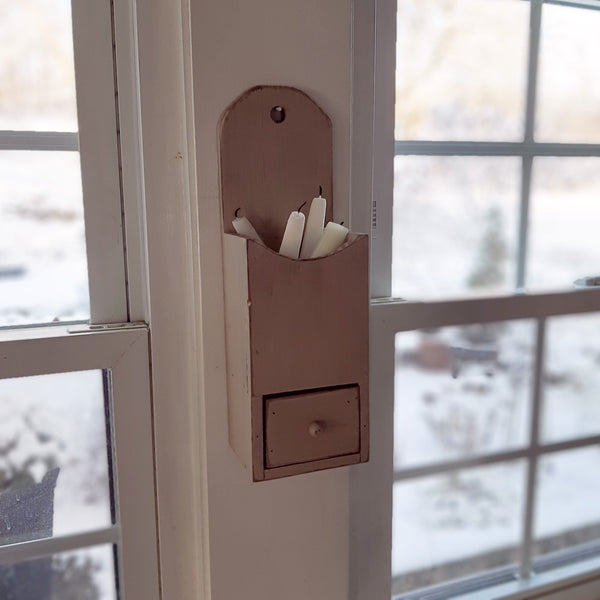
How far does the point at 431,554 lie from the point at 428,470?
16 centimetres

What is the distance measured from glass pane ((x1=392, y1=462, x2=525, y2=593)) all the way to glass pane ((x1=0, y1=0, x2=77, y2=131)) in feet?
2.51

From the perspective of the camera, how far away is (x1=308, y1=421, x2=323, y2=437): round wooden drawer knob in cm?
69

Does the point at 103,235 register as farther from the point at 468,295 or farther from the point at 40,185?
the point at 468,295

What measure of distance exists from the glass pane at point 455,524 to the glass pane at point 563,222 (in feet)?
1.15

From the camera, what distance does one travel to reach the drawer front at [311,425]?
0.68 meters

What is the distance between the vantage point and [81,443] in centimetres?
83

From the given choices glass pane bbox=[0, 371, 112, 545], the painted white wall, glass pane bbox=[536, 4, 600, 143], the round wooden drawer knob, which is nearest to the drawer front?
the round wooden drawer knob

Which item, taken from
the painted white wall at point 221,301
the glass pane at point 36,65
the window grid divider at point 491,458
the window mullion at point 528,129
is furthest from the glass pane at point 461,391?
the glass pane at point 36,65

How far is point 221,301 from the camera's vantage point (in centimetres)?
77

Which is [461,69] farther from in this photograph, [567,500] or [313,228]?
[567,500]

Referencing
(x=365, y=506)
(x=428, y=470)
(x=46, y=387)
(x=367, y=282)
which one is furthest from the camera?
(x=428, y=470)

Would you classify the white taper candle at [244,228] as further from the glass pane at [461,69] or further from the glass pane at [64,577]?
the glass pane at [64,577]

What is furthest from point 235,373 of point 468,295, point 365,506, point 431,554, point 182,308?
point 431,554

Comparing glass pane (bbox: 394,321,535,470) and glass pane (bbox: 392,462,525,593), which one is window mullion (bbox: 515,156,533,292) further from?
glass pane (bbox: 392,462,525,593)
